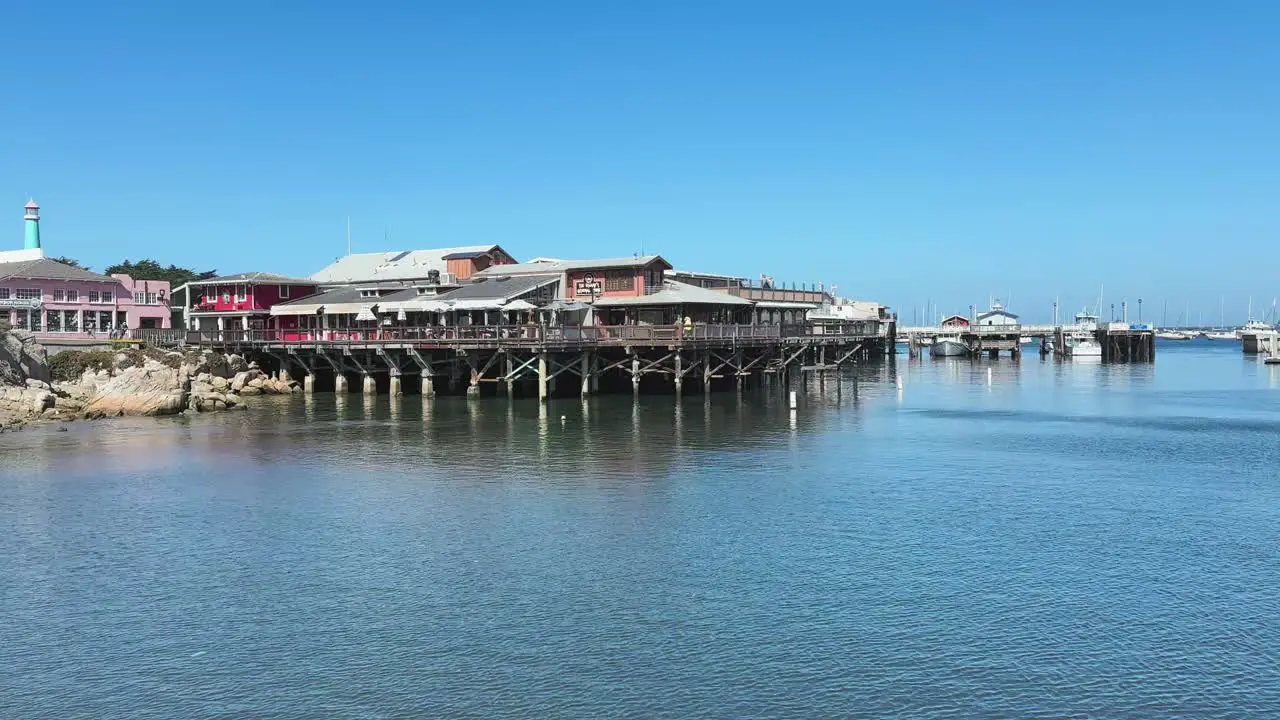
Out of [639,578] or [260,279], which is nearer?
[639,578]

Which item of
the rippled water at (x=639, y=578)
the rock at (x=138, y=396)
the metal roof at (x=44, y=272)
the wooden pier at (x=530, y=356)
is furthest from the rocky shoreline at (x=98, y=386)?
the metal roof at (x=44, y=272)

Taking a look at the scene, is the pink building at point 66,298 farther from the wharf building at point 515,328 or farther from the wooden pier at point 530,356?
the wooden pier at point 530,356

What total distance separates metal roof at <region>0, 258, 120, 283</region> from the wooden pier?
12.4m

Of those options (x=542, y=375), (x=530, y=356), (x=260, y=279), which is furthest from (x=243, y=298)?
(x=542, y=375)

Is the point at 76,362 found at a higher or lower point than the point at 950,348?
higher

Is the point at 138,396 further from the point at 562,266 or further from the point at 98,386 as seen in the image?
the point at 562,266

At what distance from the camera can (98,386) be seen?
6328 centimetres

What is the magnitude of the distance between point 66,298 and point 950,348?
103803 millimetres

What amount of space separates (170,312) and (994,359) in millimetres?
97430

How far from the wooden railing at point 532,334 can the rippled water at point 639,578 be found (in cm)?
1741

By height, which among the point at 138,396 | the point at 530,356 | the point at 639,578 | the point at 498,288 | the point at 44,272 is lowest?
the point at 639,578

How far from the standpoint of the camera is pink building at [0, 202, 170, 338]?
3219 inches

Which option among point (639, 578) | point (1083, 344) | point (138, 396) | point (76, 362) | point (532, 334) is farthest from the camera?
point (1083, 344)

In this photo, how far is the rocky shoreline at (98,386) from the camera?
2261 inches
